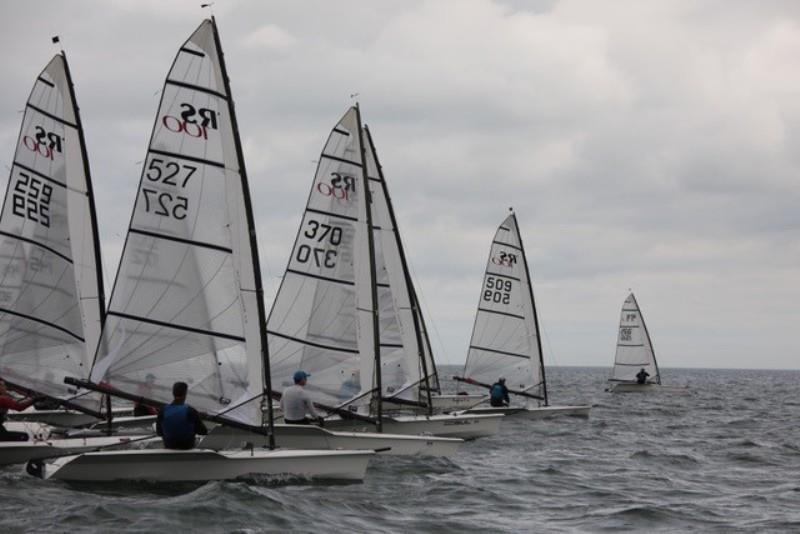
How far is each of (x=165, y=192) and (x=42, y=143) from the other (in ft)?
17.6

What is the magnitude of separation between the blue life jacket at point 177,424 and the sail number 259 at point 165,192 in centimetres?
293

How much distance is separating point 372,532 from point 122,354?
4.98 meters

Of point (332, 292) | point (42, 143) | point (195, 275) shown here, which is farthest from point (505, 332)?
point (195, 275)

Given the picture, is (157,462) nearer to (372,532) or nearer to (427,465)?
(372,532)

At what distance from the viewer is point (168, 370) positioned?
15828 mm

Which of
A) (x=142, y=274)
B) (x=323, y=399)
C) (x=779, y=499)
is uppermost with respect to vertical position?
(x=142, y=274)

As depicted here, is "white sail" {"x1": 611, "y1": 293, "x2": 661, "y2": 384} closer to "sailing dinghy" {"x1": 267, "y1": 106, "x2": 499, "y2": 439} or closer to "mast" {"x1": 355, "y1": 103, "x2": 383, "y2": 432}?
"sailing dinghy" {"x1": 267, "y1": 106, "x2": 499, "y2": 439}

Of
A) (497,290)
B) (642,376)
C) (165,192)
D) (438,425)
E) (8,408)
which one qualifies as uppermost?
(497,290)

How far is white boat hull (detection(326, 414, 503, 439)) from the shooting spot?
21.1 metres

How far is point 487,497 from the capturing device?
1627 centimetres

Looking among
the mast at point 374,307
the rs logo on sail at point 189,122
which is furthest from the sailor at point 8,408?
the mast at point 374,307

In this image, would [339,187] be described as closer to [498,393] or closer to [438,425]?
[438,425]

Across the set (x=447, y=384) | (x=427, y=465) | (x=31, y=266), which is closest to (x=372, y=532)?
(x=427, y=465)

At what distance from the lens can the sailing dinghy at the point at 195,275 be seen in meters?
15.8
